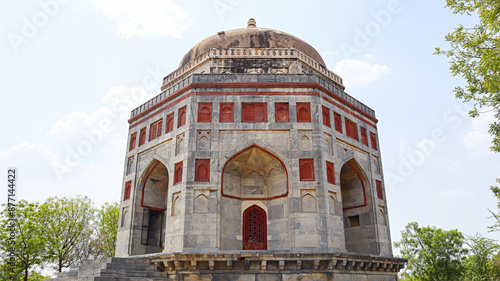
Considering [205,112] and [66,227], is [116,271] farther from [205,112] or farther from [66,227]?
[66,227]

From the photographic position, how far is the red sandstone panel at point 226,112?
14.9m

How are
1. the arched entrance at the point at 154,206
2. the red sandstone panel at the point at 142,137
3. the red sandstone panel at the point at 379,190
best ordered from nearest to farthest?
the arched entrance at the point at 154,206 → the red sandstone panel at the point at 142,137 → the red sandstone panel at the point at 379,190

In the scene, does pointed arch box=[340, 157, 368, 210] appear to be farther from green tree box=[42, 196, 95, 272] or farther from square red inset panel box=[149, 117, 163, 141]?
green tree box=[42, 196, 95, 272]

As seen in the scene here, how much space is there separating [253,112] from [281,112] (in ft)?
3.80

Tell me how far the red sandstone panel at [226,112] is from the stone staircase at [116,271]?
6167mm

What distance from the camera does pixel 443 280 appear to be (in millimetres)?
34219

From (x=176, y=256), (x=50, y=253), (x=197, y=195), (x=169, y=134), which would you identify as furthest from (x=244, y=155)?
(x=50, y=253)

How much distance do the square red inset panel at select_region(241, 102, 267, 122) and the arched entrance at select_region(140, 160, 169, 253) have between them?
459cm

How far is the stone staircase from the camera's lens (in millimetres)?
11858

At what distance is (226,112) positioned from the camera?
15023 mm

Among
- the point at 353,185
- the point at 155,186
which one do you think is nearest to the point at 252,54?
the point at 155,186

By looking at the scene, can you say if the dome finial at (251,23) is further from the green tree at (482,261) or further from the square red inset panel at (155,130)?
the green tree at (482,261)

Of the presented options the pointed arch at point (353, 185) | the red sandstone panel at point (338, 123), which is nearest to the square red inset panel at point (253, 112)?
the red sandstone panel at point (338, 123)

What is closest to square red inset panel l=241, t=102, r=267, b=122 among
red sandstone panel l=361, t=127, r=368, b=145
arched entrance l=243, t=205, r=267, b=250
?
arched entrance l=243, t=205, r=267, b=250
